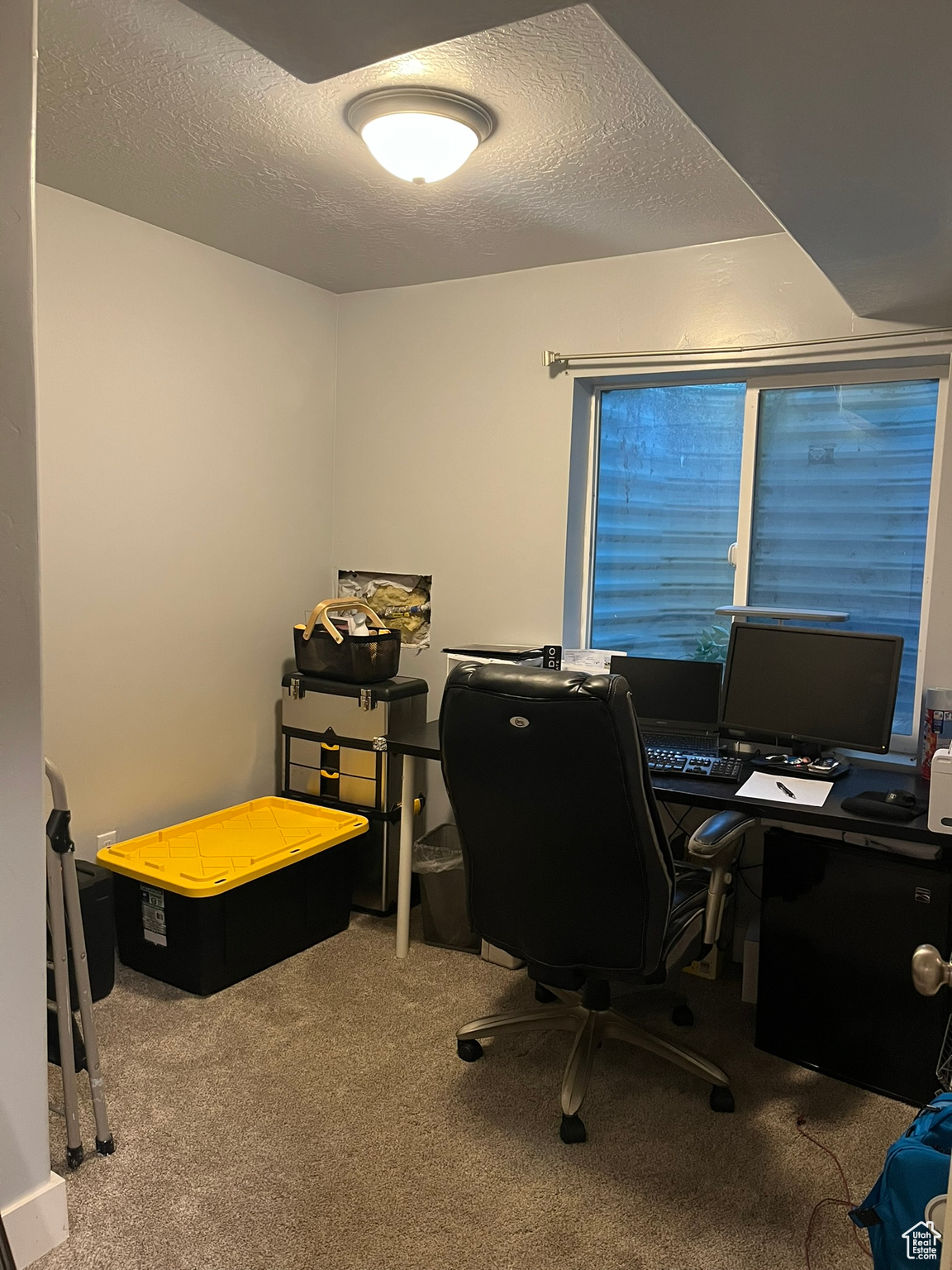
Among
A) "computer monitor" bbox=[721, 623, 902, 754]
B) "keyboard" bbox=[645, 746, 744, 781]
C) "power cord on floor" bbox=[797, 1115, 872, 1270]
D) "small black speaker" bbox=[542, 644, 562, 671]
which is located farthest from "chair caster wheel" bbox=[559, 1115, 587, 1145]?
"small black speaker" bbox=[542, 644, 562, 671]

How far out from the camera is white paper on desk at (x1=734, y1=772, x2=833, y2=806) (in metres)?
2.50

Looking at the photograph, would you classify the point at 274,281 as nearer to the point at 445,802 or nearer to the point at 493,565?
the point at 493,565

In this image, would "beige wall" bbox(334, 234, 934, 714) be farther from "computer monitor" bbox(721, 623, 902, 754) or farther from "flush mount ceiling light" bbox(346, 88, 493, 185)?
"flush mount ceiling light" bbox(346, 88, 493, 185)

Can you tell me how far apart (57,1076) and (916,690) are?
8.99 ft

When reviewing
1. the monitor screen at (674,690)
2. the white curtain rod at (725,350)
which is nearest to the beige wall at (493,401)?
the white curtain rod at (725,350)

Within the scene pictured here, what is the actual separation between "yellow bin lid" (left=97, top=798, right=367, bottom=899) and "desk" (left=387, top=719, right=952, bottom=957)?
1.17 ft

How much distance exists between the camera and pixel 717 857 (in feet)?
7.61

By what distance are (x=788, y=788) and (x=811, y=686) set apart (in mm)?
436

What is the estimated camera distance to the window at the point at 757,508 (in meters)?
3.08

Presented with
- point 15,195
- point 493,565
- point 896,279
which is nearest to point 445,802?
point 493,565

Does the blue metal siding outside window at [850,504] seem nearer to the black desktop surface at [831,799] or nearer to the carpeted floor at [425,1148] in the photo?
the black desktop surface at [831,799]

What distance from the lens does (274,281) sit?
3725 millimetres

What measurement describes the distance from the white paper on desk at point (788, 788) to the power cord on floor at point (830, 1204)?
2.59 feet

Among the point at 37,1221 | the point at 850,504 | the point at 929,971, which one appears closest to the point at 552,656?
the point at 850,504
